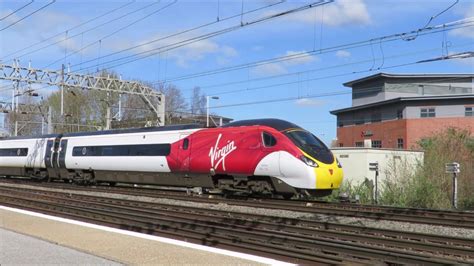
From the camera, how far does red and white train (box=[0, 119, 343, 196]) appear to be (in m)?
16.5

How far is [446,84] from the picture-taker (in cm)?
5812

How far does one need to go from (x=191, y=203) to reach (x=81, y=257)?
34.0ft

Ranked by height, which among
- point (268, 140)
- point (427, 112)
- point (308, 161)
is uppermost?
point (427, 112)

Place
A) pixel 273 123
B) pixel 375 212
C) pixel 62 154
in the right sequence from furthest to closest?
pixel 62 154 < pixel 273 123 < pixel 375 212

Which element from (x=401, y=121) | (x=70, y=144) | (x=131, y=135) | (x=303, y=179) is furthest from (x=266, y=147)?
(x=401, y=121)

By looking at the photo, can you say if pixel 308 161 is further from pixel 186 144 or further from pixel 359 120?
pixel 359 120

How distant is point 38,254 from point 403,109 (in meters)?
49.2

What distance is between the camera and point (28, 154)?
104 ft

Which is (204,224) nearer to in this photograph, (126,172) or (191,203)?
(191,203)

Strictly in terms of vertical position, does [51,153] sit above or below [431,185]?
above

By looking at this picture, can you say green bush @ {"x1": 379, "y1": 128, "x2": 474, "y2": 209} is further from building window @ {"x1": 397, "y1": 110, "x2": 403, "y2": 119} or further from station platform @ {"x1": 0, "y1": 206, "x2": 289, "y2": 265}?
building window @ {"x1": 397, "y1": 110, "x2": 403, "y2": 119}

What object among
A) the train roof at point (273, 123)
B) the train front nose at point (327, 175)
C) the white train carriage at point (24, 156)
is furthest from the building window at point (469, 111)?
the white train carriage at point (24, 156)

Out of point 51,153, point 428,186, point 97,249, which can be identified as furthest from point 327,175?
point 51,153

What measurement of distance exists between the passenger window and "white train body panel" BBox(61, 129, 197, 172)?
404 centimetres
